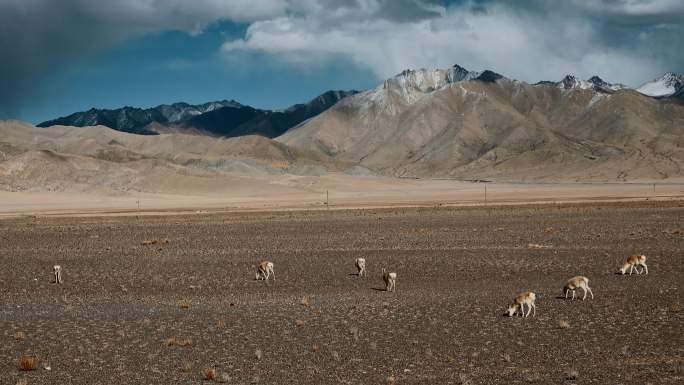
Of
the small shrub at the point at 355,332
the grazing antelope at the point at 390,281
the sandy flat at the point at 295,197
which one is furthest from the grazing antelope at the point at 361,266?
the sandy flat at the point at 295,197

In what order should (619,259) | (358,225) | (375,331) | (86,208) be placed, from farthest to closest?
1. (86,208)
2. (358,225)
3. (619,259)
4. (375,331)

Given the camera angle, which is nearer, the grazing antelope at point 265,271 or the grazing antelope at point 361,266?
the grazing antelope at point 265,271

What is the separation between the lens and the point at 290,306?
62.8ft

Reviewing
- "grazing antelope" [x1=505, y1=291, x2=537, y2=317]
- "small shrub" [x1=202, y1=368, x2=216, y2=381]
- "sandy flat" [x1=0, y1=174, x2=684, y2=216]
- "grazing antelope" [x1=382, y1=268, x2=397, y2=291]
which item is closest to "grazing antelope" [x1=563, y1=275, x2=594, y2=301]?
"grazing antelope" [x1=505, y1=291, x2=537, y2=317]

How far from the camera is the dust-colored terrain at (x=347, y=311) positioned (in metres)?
12.7

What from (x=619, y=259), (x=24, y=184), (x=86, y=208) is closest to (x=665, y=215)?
(x=619, y=259)

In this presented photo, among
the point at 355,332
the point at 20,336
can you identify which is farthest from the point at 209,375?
the point at 20,336

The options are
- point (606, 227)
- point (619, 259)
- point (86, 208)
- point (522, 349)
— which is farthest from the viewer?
point (86, 208)

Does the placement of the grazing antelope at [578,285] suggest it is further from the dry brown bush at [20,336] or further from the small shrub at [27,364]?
the dry brown bush at [20,336]

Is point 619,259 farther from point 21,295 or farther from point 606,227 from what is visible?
point 21,295

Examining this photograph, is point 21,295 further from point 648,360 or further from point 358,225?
point 358,225

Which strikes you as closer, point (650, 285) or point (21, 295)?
point (650, 285)

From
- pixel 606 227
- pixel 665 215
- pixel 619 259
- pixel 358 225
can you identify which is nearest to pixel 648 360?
pixel 619 259

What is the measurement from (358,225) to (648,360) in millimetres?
34513
